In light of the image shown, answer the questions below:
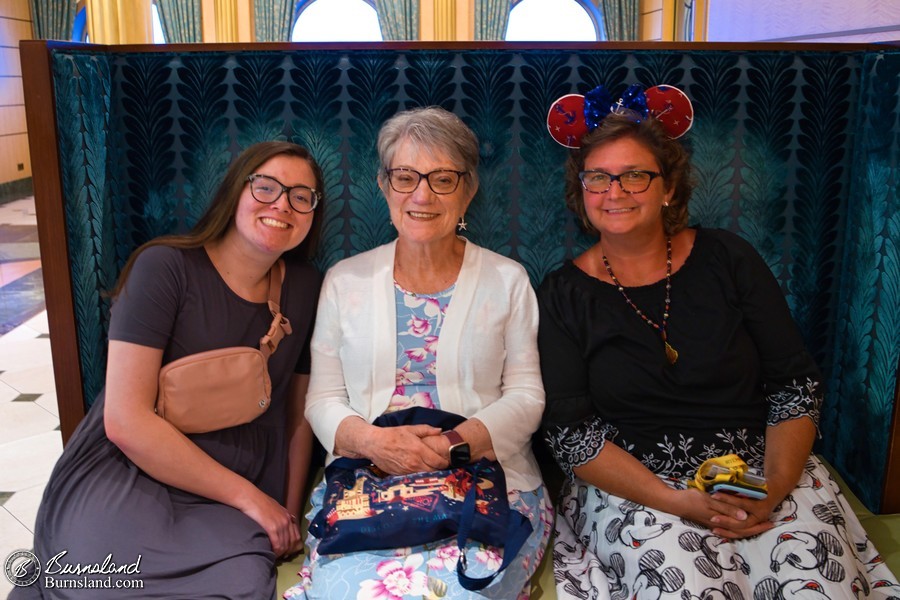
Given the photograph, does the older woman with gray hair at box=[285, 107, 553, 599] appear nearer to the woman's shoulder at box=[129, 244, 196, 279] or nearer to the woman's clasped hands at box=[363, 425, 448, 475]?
the woman's clasped hands at box=[363, 425, 448, 475]

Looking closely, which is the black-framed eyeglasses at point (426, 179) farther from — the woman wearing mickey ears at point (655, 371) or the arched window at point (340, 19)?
the arched window at point (340, 19)

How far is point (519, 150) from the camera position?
2254mm

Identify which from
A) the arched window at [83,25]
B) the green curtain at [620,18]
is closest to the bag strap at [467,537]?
the green curtain at [620,18]

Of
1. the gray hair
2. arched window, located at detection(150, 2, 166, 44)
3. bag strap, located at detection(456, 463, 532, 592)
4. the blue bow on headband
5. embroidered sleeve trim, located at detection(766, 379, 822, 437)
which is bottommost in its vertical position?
bag strap, located at detection(456, 463, 532, 592)

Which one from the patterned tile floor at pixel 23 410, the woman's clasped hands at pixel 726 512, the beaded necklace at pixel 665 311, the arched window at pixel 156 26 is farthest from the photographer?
the arched window at pixel 156 26

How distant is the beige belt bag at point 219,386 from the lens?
1.81 metres

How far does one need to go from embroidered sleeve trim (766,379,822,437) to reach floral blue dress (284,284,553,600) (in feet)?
2.10

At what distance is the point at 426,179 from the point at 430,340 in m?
0.41

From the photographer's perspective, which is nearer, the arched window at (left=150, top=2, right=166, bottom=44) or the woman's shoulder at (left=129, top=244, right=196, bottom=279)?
the woman's shoulder at (left=129, top=244, right=196, bottom=279)

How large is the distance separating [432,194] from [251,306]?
0.55m

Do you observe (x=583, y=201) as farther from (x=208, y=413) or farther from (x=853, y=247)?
(x=208, y=413)

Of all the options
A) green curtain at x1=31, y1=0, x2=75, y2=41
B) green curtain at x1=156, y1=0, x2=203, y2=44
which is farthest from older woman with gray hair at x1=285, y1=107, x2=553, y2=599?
green curtain at x1=31, y1=0, x2=75, y2=41

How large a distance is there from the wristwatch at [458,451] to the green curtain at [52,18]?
11.7 m

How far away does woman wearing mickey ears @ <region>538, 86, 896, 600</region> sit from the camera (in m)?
1.82
